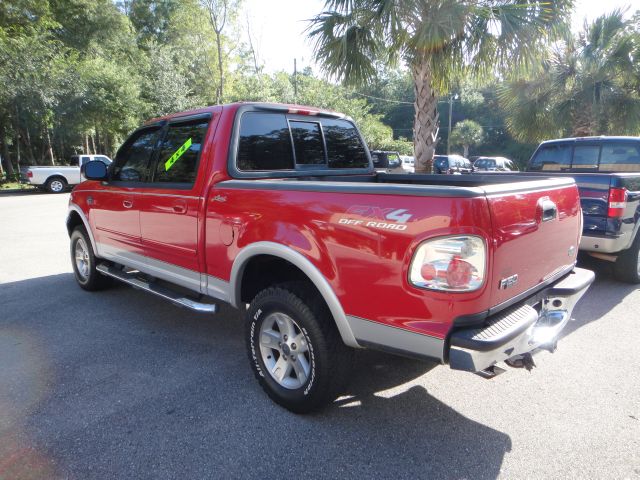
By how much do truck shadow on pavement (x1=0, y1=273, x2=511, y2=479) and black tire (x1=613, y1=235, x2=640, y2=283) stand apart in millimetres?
3613

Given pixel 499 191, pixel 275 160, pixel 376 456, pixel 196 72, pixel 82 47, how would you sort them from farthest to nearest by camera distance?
pixel 196 72
pixel 82 47
pixel 275 160
pixel 376 456
pixel 499 191

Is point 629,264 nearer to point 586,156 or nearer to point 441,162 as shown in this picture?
point 586,156

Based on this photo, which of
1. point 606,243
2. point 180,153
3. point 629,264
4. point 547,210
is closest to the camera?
point 547,210

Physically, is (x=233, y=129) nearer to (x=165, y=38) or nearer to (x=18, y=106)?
(x=18, y=106)

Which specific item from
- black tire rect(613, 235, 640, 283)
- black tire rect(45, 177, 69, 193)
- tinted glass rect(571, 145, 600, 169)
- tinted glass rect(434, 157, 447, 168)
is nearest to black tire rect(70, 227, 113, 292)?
black tire rect(613, 235, 640, 283)

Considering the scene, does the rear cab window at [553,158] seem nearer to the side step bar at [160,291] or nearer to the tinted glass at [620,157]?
the tinted glass at [620,157]

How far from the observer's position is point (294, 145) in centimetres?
369

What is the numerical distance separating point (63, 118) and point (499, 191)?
78.3 feet

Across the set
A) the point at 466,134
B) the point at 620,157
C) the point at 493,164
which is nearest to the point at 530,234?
the point at 620,157

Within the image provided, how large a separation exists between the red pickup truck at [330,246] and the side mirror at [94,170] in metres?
0.04

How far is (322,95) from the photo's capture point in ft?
92.3

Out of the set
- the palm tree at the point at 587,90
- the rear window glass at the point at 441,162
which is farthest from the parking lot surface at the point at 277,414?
the rear window glass at the point at 441,162

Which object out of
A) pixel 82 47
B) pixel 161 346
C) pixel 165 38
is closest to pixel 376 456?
pixel 161 346

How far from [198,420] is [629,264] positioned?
535 cm
